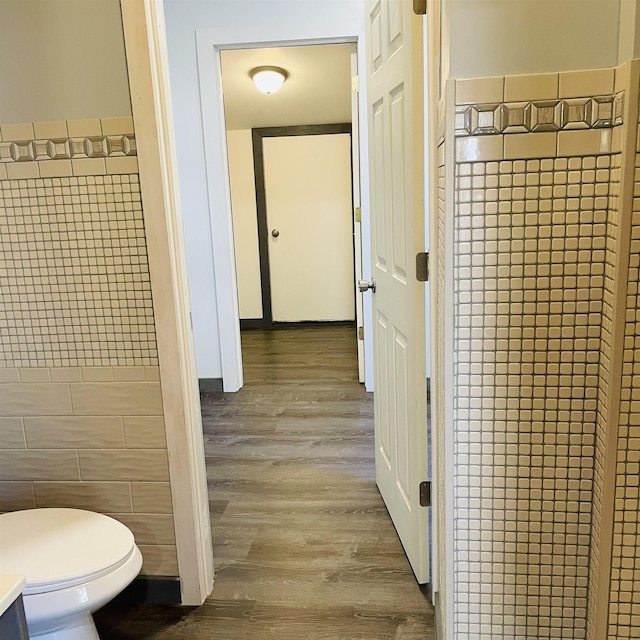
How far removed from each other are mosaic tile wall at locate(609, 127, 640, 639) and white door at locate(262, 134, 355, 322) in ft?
14.1

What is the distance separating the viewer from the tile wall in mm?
1135

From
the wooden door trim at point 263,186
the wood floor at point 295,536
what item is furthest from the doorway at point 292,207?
the wood floor at point 295,536

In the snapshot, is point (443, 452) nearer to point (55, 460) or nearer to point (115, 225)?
point (115, 225)

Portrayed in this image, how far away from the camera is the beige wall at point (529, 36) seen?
1.12 m

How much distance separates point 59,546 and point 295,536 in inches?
38.8

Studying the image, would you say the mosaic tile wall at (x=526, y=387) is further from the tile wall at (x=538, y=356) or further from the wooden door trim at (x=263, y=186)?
the wooden door trim at (x=263, y=186)

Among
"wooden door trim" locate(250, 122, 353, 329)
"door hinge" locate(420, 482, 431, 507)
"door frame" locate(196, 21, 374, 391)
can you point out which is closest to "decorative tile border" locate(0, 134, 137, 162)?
"door hinge" locate(420, 482, 431, 507)

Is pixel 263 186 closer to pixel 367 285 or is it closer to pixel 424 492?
pixel 367 285

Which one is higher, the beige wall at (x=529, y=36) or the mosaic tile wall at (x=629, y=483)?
the beige wall at (x=529, y=36)

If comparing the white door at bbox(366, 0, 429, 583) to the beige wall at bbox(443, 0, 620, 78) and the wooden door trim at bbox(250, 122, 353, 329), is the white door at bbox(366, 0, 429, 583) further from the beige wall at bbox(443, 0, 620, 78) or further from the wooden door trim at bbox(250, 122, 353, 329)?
the wooden door trim at bbox(250, 122, 353, 329)

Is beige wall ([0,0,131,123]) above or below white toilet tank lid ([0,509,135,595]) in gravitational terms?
above

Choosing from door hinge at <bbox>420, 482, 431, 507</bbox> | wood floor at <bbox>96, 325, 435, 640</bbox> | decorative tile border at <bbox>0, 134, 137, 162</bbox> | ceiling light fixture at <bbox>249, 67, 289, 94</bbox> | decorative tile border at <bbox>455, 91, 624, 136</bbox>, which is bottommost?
wood floor at <bbox>96, 325, 435, 640</bbox>

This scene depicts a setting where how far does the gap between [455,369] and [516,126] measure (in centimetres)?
52

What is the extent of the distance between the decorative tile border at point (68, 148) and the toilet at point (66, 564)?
102cm
